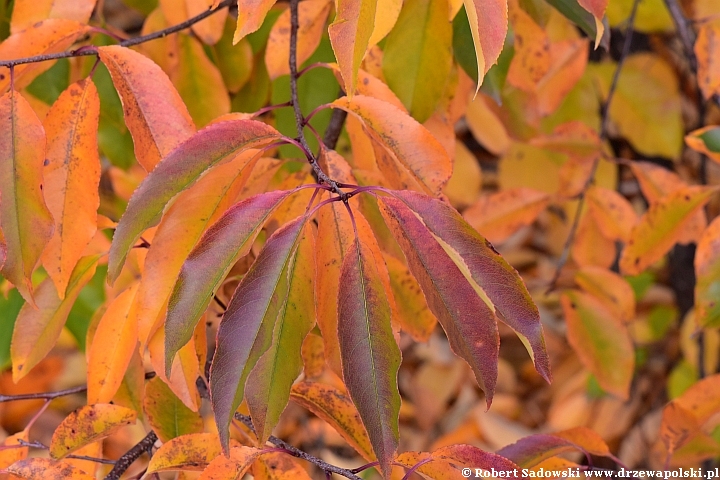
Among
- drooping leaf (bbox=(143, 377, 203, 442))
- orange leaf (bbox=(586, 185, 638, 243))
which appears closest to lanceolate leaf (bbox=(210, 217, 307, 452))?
drooping leaf (bbox=(143, 377, 203, 442))

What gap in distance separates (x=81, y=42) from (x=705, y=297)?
0.69m

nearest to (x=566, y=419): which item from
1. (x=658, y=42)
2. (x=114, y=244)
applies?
(x=658, y=42)

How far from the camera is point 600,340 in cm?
85

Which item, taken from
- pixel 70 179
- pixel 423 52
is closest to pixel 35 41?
pixel 70 179

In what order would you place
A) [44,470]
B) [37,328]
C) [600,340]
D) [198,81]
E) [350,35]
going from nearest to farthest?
[350,35] < [44,470] < [37,328] < [198,81] < [600,340]

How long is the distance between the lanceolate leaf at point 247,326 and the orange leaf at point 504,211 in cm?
51

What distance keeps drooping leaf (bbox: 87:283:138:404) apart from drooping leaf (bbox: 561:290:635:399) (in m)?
0.55

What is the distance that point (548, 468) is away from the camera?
0.58 m

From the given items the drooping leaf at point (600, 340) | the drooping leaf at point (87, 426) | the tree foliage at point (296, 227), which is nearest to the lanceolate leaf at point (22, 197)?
the tree foliage at point (296, 227)

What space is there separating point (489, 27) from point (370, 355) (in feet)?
0.63

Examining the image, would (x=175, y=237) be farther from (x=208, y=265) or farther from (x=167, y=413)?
(x=167, y=413)

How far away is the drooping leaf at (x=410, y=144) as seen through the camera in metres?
0.45

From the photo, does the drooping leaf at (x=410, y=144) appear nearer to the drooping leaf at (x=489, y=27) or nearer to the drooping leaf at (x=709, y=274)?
the drooping leaf at (x=489, y=27)

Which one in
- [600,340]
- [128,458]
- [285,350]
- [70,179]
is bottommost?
[600,340]
